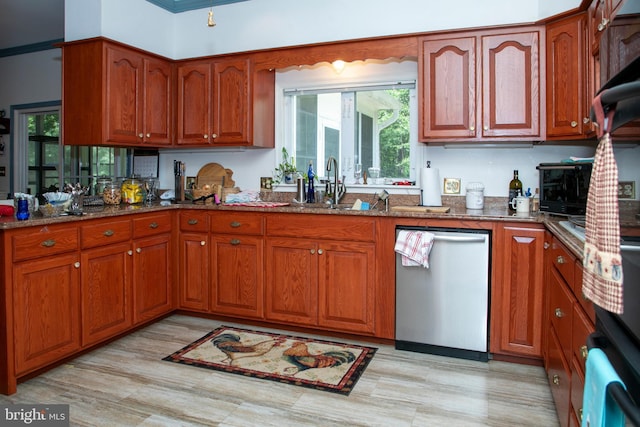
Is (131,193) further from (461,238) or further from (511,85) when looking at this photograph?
(511,85)

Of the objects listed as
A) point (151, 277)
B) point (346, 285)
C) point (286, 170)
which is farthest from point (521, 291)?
point (151, 277)

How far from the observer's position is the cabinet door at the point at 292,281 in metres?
3.42

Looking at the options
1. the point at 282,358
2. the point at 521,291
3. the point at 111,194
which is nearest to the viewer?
the point at 521,291

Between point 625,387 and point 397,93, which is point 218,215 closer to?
point 397,93

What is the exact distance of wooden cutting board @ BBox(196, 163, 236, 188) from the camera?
4332 millimetres

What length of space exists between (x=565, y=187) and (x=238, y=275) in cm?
226

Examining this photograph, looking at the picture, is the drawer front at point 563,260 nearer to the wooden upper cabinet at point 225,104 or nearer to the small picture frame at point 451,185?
the small picture frame at point 451,185

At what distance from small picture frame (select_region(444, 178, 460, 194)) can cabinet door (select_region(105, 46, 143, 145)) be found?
241 cm

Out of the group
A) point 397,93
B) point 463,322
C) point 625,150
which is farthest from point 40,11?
point 625,150

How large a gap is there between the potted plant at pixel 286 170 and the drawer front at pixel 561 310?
89.4 inches

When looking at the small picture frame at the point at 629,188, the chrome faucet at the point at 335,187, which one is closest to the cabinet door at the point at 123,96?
the chrome faucet at the point at 335,187

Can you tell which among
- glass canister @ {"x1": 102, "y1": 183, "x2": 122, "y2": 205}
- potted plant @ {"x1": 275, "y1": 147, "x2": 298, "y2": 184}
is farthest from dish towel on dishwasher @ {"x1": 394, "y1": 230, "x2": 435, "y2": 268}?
glass canister @ {"x1": 102, "y1": 183, "x2": 122, "y2": 205}

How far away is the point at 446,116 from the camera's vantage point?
3.29 m

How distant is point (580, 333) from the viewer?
1.72 meters
